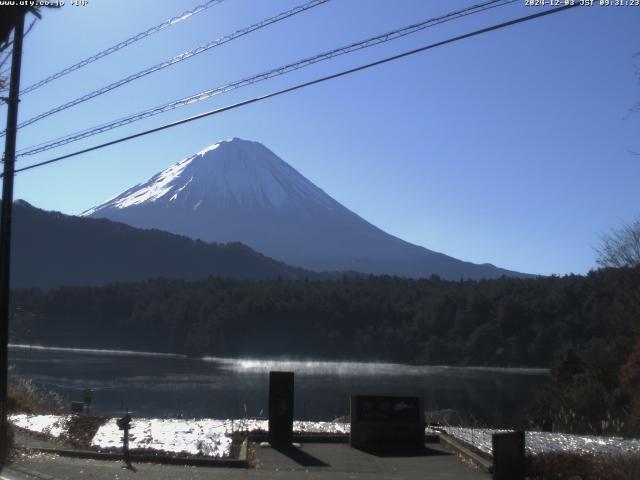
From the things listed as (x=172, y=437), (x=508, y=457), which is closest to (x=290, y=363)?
(x=172, y=437)

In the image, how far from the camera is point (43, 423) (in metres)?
13.6

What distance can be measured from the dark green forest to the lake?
275 cm

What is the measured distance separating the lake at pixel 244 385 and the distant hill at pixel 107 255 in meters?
63.5

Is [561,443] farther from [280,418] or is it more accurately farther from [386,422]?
[280,418]

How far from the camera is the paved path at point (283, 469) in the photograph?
9.72 metres

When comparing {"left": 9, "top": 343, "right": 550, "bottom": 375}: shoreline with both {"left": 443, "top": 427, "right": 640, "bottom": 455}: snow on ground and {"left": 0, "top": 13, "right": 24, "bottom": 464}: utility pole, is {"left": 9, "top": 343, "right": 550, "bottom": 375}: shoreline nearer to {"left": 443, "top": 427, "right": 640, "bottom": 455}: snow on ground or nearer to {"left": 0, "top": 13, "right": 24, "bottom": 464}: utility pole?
{"left": 443, "top": 427, "right": 640, "bottom": 455}: snow on ground

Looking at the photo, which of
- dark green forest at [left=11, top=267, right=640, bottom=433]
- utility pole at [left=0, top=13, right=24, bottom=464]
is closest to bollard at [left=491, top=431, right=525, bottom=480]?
utility pole at [left=0, top=13, right=24, bottom=464]

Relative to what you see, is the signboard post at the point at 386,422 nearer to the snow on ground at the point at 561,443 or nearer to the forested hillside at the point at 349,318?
the snow on ground at the point at 561,443

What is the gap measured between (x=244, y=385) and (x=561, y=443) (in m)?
26.3

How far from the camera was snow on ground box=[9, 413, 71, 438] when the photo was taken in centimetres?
1280

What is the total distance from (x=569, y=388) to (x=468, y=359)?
27947 mm

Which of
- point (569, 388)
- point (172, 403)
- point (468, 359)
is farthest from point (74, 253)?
point (569, 388)

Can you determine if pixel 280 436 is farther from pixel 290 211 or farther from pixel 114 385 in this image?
pixel 290 211

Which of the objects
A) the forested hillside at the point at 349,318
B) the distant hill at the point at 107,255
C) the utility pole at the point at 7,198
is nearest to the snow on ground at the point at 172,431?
the utility pole at the point at 7,198
